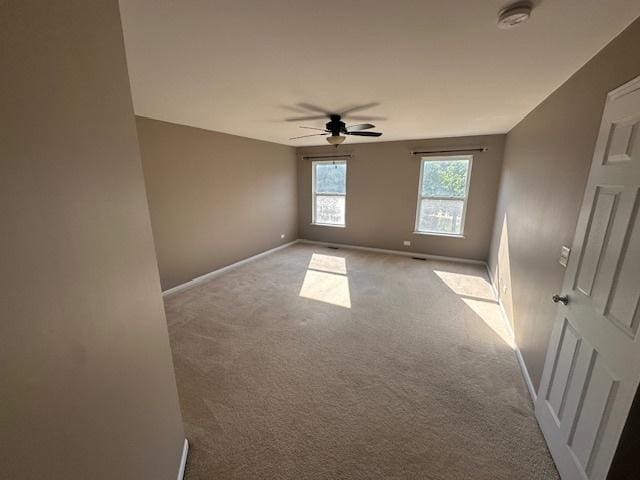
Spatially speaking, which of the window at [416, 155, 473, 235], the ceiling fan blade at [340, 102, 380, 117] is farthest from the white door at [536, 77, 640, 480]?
the window at [416, 155, 473, 235]

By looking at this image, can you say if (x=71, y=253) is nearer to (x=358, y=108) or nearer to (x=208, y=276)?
(x=358, y=108)

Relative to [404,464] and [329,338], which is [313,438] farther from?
[329,338]

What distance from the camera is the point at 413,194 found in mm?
5012

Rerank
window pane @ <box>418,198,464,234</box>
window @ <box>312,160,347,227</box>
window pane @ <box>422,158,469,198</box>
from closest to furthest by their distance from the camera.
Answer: window pane @ <box>422,158,469,198</box> < window pane @ <box>418,198,464,234</box> < window @ <box>312,160,347,227</box>

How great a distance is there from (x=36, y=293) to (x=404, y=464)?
1.88 metres

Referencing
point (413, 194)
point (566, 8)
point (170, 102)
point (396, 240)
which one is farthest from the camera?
point (396, 240)

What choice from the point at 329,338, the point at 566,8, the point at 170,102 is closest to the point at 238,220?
the point at 170,102

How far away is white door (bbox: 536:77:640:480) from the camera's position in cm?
105

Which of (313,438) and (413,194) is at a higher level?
(413,194)

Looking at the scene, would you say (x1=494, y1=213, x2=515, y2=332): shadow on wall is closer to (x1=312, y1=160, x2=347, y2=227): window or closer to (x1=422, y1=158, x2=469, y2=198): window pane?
(x1=422, y1=158, x2=469, y2=198): window pane

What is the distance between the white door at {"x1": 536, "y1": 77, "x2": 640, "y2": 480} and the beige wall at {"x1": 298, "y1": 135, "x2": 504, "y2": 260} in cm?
342

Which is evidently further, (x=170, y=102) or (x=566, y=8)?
(x=170, y=102)

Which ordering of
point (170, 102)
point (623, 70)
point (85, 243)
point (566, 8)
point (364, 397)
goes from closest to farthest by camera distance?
point (85, 243), point (566, 8), point (623, 70), point (364, 397), point (170, 102)

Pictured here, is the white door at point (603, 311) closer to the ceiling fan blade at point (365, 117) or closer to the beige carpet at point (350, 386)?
the beige carpet at point (350, 386)
